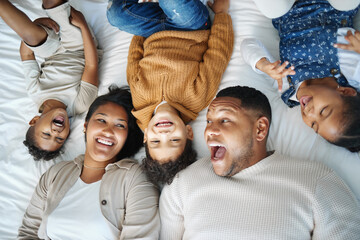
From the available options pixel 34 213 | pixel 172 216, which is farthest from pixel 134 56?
pixel 34 213

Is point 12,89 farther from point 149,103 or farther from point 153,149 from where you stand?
point 153,149

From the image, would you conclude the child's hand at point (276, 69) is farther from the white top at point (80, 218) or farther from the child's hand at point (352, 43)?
the white top at point (80, 218)

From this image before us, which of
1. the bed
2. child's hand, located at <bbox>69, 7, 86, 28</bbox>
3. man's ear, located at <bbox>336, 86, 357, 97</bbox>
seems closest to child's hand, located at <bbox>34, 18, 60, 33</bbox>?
child's hand, located at <bbox>69, 7, 86, 28</bbox>

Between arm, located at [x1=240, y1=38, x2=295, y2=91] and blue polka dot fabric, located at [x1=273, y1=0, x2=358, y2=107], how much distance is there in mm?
131

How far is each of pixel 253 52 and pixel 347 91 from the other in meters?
0.52

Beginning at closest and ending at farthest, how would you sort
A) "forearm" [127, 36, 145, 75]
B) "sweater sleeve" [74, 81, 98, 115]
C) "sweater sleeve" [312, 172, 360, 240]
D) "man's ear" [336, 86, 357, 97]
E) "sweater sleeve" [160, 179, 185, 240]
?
1. "sweater sleeve" [312, 172, 360, 240]
2. "man's ear" [336, 86, 357, 97]
3. "sweater sleeve" [160, 179, 185, 240]
4. "forearm" [127, 36, 145, 75]
5. "sweater sleeve" [74, 81, 98, 115]

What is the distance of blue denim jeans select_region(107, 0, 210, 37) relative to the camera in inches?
67.0

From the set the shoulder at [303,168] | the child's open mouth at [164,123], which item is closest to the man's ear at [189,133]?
the child's open mouth at [164,123]

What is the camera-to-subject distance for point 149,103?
1783mm

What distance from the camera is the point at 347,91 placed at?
1.44 meters

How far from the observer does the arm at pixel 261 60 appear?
1.51m

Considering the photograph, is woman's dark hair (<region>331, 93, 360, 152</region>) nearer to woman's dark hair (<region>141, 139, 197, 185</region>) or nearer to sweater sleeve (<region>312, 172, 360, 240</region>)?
sweater sleeve (<region>312, 172, 360, 240</region>)

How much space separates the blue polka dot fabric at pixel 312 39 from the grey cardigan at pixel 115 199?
0.98 meters

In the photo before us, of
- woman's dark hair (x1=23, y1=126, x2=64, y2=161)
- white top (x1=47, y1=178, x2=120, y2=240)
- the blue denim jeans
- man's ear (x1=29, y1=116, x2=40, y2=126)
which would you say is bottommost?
white top (x1=47, y1=178, x2=120, y2=240)
